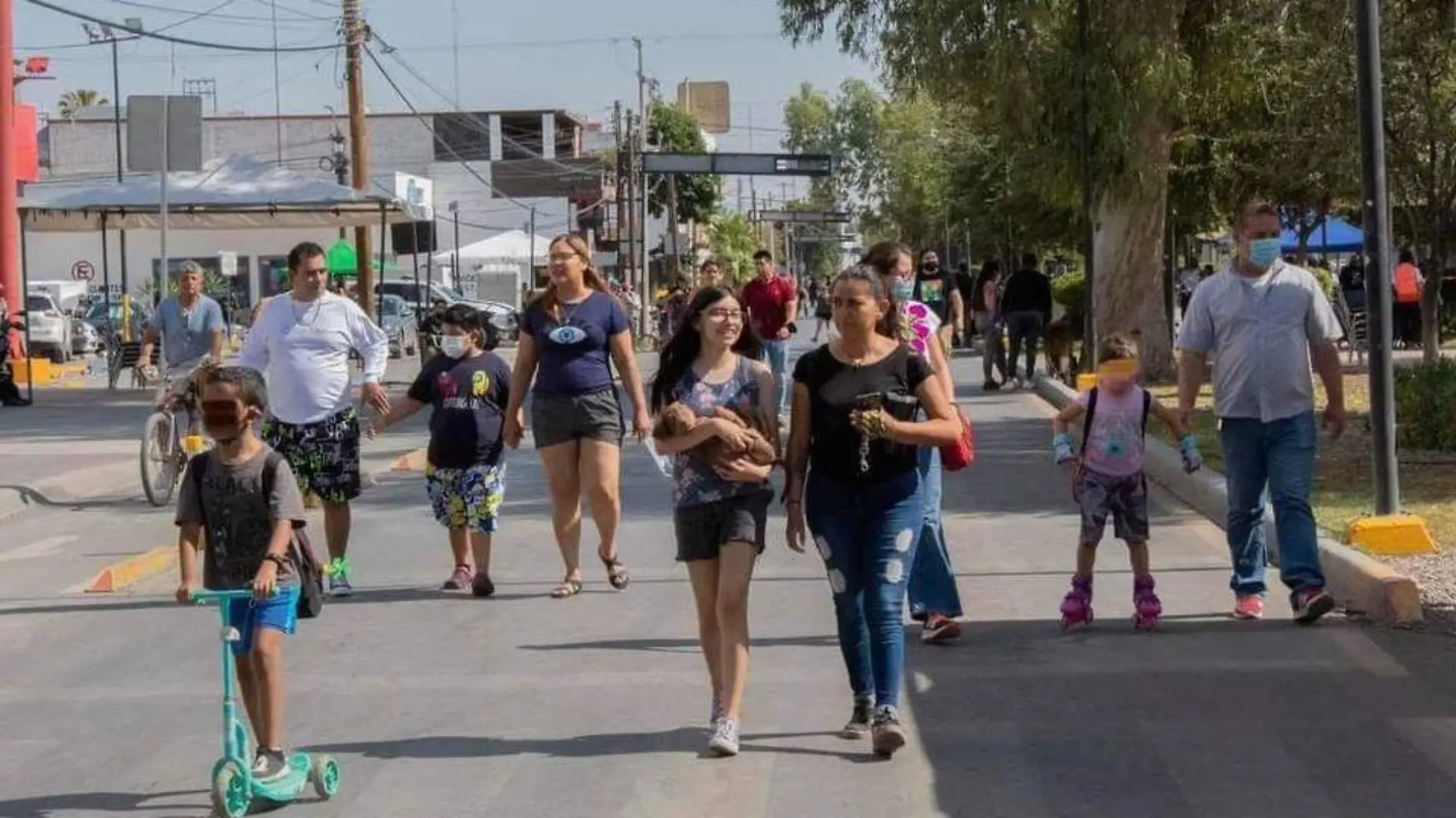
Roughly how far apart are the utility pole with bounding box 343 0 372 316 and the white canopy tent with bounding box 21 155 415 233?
2428 mm

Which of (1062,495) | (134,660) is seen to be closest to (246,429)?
(134,660)

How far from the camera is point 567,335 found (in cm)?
1091

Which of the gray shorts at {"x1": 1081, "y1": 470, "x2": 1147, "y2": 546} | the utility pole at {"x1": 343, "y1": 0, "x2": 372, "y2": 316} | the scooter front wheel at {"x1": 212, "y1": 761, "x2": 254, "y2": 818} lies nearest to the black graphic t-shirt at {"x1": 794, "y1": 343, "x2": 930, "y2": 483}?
the scooter front wheel at {"x1": 212, "y1": 761, "x2": 254, "y2": 818}

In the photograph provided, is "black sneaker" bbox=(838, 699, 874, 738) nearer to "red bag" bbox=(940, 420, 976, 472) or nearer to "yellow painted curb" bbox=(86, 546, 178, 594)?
"red bag" bbox=(940, 420, 976, 472)

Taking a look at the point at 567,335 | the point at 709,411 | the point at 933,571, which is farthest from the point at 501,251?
Answer: the point at 709,411

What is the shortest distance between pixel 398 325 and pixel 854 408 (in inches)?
1594

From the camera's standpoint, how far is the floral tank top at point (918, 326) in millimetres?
8750

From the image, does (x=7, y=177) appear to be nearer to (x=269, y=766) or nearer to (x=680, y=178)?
(x=269, y=766)

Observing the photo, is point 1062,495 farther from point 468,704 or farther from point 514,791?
point 514,791

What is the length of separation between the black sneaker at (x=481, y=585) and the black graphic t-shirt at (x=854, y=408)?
4.13 metres

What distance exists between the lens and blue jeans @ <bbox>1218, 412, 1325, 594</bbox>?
9.78 metres

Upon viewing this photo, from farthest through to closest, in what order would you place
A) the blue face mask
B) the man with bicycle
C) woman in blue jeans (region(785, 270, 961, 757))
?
the man with bicycle, the blue face mask, woman in blue jeans (region(785, 270, 961, 757))

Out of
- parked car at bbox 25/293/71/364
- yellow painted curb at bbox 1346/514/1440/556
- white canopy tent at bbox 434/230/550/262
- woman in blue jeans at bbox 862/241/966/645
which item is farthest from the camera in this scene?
white canopy tent at bbox 434/230/550/262

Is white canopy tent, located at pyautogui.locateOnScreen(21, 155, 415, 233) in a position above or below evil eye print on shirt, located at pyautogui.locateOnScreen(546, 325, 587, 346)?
above
